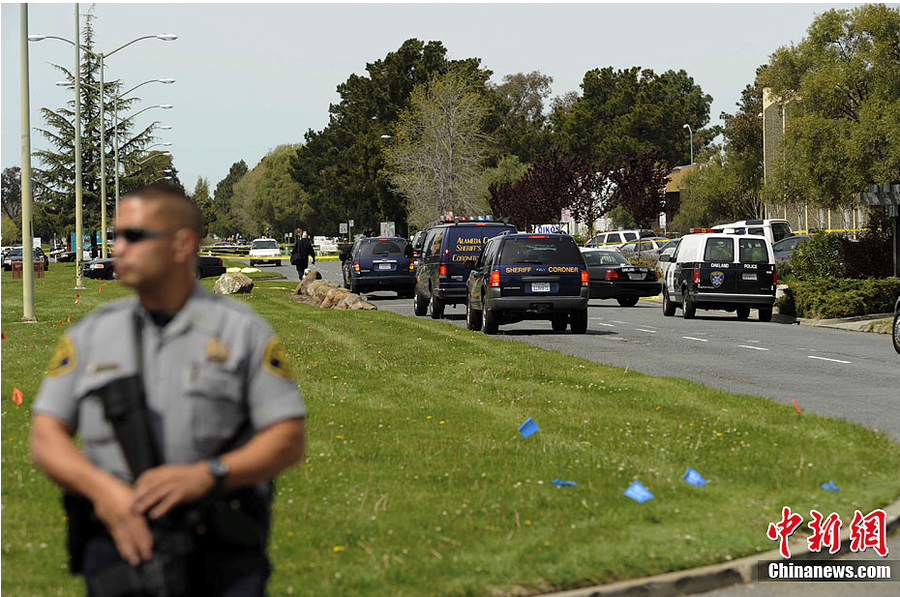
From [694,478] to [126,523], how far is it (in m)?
5.96

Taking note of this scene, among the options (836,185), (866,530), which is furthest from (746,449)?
(836,185)

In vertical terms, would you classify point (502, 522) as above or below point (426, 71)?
below

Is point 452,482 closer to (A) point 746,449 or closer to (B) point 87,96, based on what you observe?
(A) point 746,449

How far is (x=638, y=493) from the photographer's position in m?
8.27

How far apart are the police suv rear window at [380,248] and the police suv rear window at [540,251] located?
52.5 ft

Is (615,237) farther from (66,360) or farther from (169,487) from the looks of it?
(169,487)

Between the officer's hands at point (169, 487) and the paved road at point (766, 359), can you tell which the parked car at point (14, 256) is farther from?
the officer's hands at point (169, 487)

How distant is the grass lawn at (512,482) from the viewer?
258 inches

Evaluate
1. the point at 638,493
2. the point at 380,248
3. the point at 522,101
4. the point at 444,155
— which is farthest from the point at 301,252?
the point at 522,101

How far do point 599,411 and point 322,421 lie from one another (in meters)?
2.65

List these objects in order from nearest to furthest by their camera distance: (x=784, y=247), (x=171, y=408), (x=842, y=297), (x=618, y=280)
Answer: (x=171, y=408)
(x=842, y=297)
(x=618, y=280)
(x=784, y=247)

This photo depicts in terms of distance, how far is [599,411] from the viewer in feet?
40.3

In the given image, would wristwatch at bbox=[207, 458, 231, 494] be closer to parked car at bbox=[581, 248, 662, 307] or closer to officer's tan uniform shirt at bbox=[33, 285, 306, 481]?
officer's tan uniform shirt at bbox=[33, 285, 306, 481]

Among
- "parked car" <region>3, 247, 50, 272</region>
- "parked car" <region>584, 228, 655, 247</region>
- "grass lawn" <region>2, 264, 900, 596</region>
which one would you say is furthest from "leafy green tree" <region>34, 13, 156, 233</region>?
"grass lawn" <region>2, 264, 900, 596</region>
